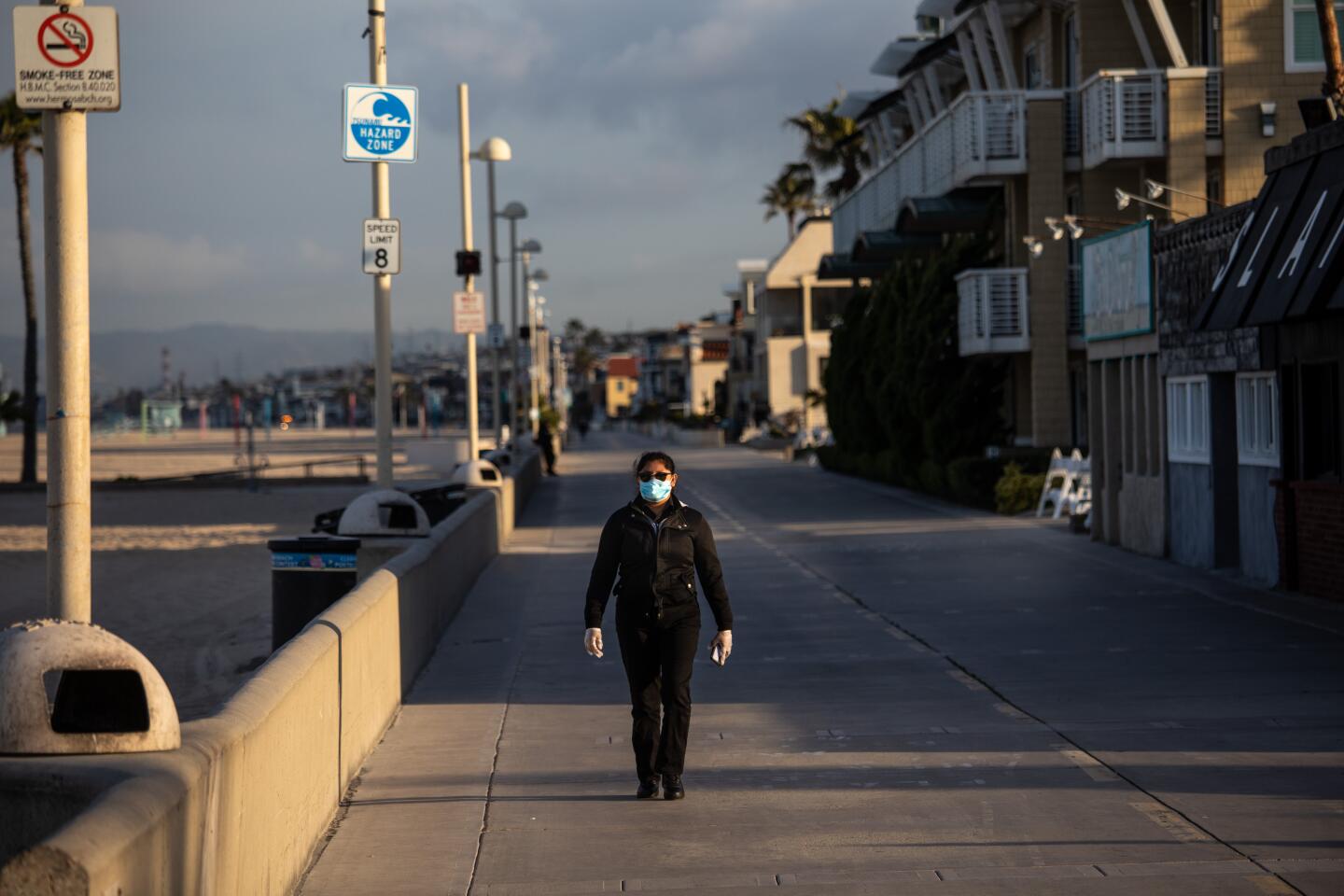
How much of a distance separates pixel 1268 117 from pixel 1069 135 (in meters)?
4.58

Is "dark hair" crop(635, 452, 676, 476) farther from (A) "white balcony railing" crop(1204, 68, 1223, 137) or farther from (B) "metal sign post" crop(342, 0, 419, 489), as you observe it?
(A) "white balcony railing" crop(1204, 68, 1223, 137)

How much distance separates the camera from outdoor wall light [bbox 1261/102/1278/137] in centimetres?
3253

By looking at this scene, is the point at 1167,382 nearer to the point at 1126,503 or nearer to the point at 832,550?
the point at 1126,503

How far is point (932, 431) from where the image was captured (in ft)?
124

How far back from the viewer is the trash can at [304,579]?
14633 millimetres

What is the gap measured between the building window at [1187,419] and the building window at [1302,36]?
12427mm

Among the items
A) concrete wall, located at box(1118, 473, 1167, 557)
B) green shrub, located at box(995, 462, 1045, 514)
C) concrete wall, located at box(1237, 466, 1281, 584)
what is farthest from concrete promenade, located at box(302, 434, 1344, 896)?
green shrub, located at box(995, 462, 1045, 514)

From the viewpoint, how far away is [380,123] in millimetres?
18938

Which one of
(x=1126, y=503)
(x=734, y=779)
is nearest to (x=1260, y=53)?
(x=1126, y=503)

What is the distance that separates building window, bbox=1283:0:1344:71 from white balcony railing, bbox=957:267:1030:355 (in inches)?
260

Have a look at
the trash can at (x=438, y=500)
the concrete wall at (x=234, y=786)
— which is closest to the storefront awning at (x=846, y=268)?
the trash can at (x=438, y=500)

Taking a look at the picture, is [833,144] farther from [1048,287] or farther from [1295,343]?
[1295,343]

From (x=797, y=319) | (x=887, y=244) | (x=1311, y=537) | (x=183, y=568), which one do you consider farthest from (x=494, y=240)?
(x=797, y=319)

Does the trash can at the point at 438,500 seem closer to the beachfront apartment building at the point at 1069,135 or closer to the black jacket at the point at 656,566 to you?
the beachfront apartment building at the point at 1069,135
